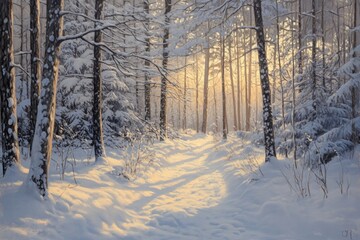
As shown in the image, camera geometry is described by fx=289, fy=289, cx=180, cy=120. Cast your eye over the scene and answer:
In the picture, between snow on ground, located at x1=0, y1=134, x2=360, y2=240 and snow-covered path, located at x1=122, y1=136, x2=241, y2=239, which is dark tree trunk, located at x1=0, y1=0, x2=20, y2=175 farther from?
snow-covered path, located at x1=122, y1=136, x2=241, y2=239

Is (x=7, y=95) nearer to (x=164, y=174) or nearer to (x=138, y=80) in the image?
(x=138, y=80)

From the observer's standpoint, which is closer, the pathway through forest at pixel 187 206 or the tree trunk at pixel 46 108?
the pathway through forest at pixel 187 206

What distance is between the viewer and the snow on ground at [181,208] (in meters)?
4.57

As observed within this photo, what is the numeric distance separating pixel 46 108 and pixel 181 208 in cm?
345

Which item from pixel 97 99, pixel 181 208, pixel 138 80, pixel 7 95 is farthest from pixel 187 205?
pixel 97 99

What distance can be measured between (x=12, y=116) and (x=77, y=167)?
2446mm

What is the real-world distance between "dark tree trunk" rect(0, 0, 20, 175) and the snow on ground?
2.05ft

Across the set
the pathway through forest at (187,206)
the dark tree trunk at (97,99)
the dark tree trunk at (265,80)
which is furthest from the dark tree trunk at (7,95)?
the dark tree trunk at (265,80)

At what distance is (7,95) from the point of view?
6.36 m

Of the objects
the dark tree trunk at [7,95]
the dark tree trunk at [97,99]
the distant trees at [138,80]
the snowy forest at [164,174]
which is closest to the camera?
the snowy forest at [164,174]

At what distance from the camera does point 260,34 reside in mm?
8734

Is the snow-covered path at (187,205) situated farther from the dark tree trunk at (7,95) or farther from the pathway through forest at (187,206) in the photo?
the dark tree trunk at (7,95)

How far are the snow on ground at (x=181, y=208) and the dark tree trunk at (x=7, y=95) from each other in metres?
0.63

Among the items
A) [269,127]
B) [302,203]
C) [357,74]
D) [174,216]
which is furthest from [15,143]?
[357,74]
